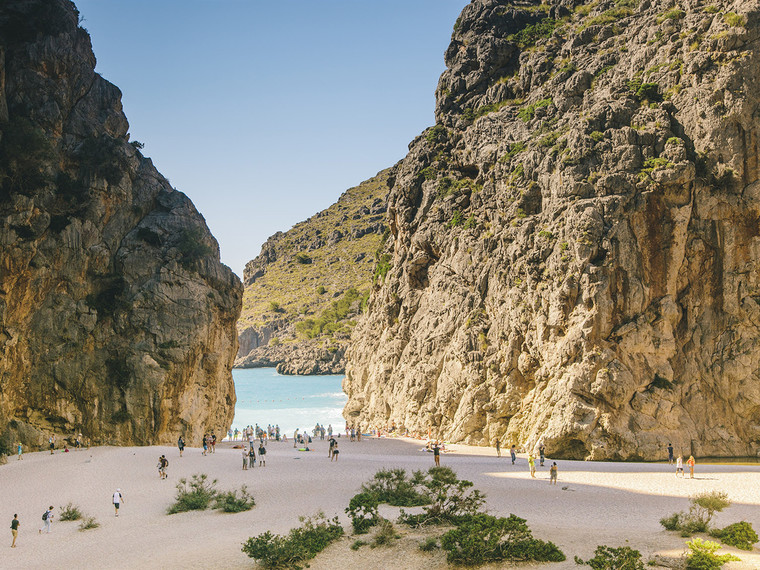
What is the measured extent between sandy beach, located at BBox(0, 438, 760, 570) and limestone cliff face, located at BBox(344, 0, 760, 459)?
3.67 meters

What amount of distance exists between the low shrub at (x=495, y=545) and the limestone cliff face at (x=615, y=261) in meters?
16.5

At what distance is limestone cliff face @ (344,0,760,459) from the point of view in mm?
29891

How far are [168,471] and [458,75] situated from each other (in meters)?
40.6

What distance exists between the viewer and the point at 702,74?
32906 millimetres

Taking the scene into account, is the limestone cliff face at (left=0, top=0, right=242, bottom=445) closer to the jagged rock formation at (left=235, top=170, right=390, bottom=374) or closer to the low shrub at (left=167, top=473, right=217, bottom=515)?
the low shrub at (left=167, top=473, right=217, bottom=515)

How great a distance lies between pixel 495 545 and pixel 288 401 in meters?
72.6

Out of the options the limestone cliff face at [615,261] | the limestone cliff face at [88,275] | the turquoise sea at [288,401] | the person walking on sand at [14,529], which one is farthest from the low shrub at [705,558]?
the turquoise sea at [288,401]

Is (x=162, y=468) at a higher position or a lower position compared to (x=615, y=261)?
lower

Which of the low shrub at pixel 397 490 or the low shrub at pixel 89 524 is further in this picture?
the low shrub at pixel 397 490

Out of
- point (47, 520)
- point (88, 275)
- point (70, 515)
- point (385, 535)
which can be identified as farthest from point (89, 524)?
point (88, 275)

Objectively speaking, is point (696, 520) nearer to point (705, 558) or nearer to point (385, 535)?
point (705, 558)

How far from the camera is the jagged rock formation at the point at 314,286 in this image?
4678 inches

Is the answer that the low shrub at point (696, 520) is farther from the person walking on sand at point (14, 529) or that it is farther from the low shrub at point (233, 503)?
the person walking on sand at point (14, 529)

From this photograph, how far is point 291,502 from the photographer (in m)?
21.2
